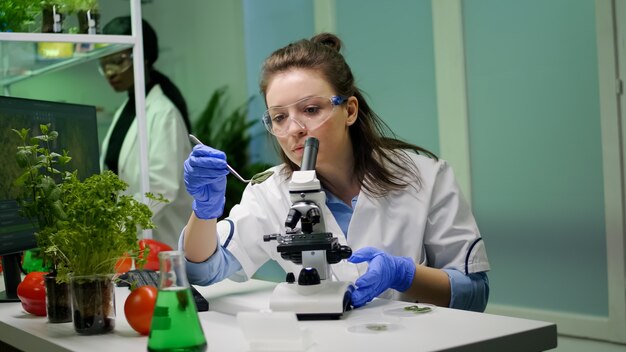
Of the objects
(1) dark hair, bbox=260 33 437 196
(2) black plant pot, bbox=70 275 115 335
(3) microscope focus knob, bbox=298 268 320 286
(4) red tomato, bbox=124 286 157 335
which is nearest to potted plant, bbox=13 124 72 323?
(2) black plant pot, bbox=70 275 115 335

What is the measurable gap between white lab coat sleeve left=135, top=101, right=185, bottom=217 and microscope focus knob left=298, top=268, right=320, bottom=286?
6.14 feet

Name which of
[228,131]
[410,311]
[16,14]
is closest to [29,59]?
[16,14]

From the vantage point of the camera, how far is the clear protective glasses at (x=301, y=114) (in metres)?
1.87

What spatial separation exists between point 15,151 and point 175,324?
3.20 ft

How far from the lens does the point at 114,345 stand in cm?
125

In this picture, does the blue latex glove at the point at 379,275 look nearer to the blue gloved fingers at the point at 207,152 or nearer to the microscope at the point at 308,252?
the microscope at the point at 308,252

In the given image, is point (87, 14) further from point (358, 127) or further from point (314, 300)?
point (314, 300)

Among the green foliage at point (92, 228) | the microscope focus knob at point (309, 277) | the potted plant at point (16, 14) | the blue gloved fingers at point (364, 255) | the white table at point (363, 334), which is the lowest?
the white table at point (363, 334)

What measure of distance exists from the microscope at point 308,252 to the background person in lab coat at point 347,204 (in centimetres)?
29

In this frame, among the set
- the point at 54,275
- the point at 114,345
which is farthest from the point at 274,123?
the point at 114,345

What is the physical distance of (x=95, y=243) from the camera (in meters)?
1.36

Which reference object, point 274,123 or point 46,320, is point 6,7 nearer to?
point 274,123

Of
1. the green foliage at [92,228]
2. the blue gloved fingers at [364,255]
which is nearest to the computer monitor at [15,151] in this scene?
the green foliage at [92,228]

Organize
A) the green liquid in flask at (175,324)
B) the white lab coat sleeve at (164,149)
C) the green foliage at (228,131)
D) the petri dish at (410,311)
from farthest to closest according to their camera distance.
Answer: the green foliage at (228,131)
the white lab coat sleeve at (164,149)
the petri dish at (410,311)
the green liquid in flask at (175,324)
